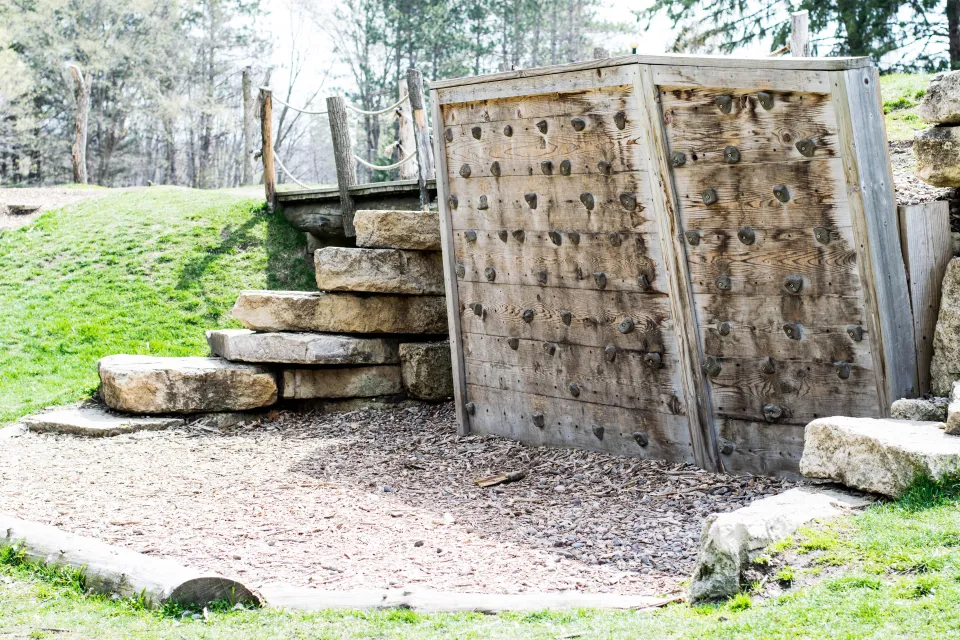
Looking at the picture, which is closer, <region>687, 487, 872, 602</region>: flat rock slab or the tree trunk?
<region>687, 487, 872, 602</region>: flat rock slab

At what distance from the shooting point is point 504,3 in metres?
31.1

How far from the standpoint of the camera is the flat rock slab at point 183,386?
788cm

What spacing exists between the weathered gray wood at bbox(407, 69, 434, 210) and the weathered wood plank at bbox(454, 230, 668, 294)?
12.1 feet

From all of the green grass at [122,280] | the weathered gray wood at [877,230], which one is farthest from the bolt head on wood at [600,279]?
the green grass at [122,280]

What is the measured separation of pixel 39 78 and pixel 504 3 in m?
15.2

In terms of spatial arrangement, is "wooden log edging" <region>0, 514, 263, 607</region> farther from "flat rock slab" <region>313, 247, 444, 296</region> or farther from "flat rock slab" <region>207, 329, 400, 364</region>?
"flat rock slab" <region>313, 247, 444, 296</region>

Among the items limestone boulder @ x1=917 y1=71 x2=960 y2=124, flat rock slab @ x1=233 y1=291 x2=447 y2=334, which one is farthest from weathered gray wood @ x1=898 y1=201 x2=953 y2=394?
flat rock slab @ x1=233 y1=291 x2=447 y2=334

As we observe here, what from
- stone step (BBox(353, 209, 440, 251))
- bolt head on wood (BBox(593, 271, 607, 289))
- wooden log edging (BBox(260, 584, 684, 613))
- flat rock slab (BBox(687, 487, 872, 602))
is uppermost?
stone step (BBox(353, 209, 440, 251))

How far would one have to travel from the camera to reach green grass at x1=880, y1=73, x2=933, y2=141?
9289 millimetres

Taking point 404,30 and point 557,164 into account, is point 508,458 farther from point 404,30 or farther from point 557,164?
point 404,30

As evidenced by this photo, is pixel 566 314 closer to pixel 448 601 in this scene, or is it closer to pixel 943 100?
pixel 943 100

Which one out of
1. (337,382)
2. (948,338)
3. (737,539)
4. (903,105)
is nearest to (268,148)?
(337,382)

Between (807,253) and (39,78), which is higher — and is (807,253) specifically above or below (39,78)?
below

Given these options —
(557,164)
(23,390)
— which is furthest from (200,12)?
(557,164)
